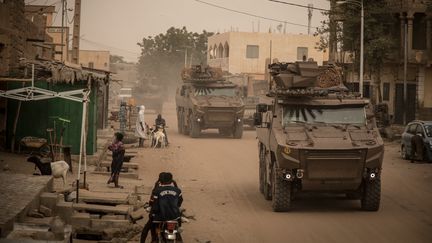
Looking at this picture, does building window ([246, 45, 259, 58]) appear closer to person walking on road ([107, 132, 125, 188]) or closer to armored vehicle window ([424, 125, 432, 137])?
armored vehicle window ([424, 125, 432, 137])

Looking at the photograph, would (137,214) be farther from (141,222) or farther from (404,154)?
(404,154)

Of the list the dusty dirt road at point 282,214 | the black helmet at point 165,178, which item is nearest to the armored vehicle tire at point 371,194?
the dusty dirt road at point 282,214

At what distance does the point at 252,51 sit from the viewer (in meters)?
79.0

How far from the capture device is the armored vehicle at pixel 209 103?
A: 109 ft

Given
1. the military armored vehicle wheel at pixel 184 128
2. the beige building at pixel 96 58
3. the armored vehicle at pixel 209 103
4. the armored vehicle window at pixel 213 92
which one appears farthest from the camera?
the beige building at pixel 96 58

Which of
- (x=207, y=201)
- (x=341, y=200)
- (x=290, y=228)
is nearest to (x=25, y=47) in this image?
(x=207, y=201)

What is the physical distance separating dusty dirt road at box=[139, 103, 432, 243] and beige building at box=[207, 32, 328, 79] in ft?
174

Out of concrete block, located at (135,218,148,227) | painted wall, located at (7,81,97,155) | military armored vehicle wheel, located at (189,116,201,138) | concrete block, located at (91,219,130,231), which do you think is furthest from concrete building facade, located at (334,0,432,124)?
concrete block, located at (91,219,130,231)

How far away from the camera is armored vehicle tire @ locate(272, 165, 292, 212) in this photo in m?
14.6

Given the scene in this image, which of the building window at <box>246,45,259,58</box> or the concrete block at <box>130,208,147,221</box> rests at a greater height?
the building window at <box>246,45,259,58</box>

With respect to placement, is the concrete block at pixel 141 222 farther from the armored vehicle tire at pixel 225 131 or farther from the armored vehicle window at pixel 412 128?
the armored vehicle tire at pixel 225 131

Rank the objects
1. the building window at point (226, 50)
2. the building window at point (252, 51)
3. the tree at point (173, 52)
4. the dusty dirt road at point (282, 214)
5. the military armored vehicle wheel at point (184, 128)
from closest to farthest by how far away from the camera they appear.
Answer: the dusty dirt road at point (282, 214) < the military armored vehicle wheel at point (184, 128) < the building window at point (252, 51) < the building window at point (226, 50) < the tree at point (173, 52)

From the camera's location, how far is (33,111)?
75.3 feet

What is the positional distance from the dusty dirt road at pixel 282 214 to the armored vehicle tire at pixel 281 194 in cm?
16
